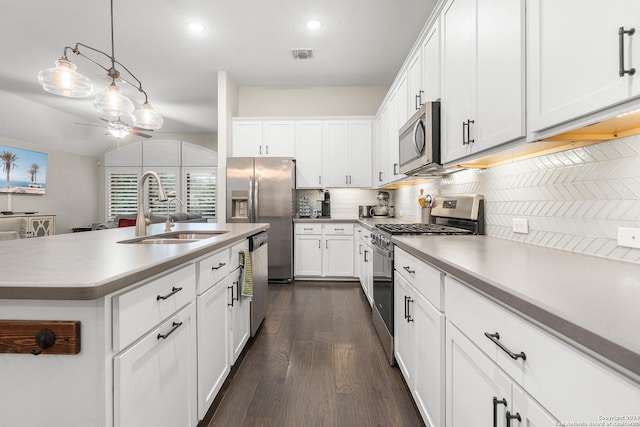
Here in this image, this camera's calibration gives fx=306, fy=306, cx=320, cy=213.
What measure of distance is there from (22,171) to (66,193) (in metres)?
1.17

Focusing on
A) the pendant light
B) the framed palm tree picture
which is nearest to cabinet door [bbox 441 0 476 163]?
the pendant light

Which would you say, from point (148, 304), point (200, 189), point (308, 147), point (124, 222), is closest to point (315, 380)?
point (148, 304)

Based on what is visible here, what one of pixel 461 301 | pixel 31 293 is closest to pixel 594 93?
pixel 461 301

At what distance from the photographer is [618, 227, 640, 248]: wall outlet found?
105 cm

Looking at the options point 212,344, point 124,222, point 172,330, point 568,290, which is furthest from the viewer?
point 124,222

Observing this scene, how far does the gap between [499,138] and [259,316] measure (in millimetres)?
2303

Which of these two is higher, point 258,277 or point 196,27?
point 196,27

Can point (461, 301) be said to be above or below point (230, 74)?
below

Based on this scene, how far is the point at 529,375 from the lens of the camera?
2.35 ft

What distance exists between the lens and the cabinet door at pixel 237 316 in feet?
6.50

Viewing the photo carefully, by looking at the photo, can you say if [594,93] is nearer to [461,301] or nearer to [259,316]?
[461,301]

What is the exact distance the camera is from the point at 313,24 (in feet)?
11.1

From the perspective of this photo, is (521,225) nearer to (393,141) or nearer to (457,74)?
(457,74)

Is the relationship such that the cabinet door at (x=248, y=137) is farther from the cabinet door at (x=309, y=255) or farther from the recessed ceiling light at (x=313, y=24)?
the recessed ceiling light at (x=313, y=24)
